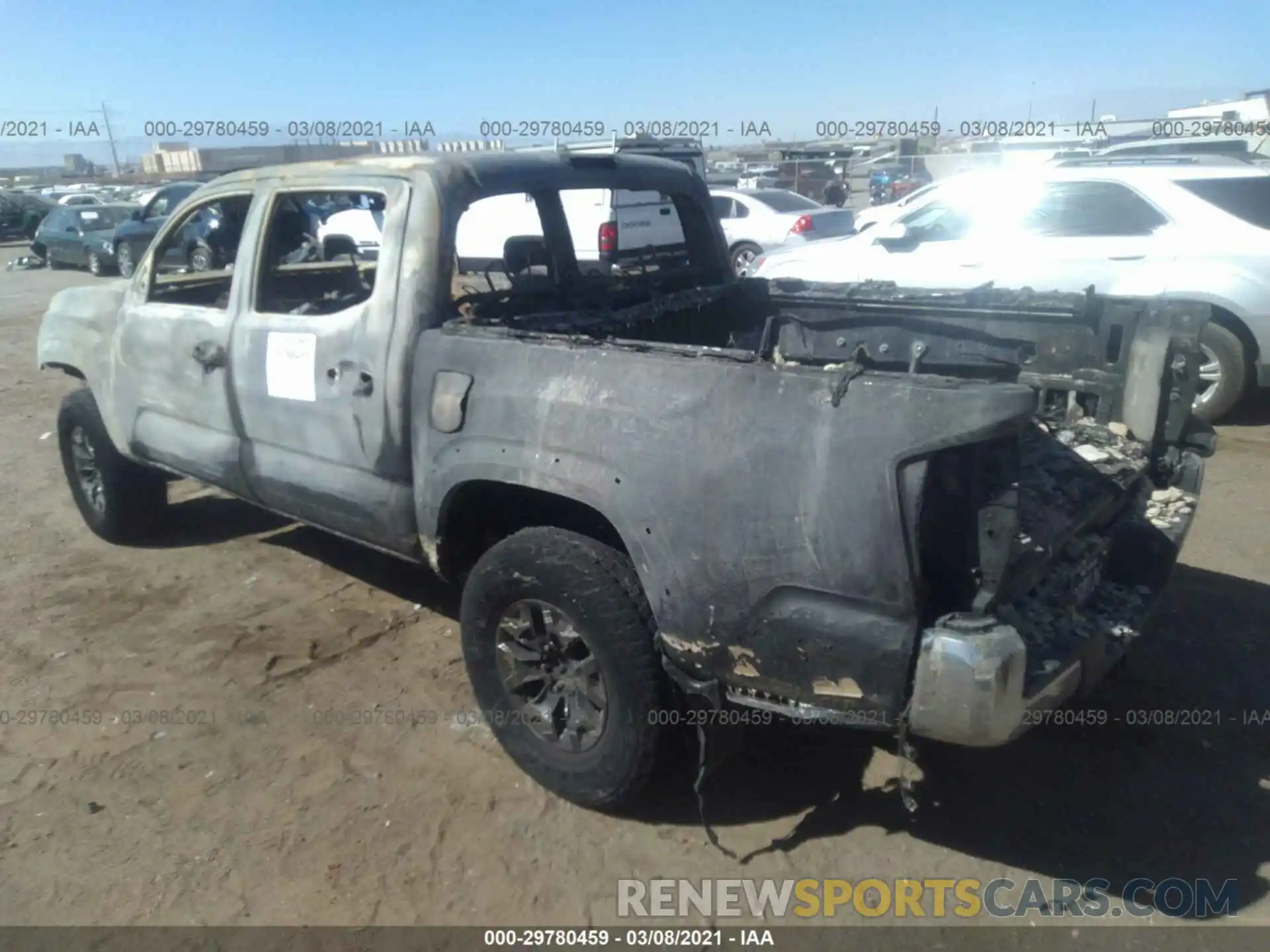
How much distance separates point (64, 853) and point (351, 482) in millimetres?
1439

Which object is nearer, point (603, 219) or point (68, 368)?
point (68, 368)

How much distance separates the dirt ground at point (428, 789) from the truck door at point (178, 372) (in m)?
0.75

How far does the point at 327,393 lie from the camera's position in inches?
140

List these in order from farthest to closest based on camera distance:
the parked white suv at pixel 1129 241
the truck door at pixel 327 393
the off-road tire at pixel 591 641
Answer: the parked white suv at pixel 1129 241 → the truck door at pixel 327 393 → the off-road tire at pixel 591 641

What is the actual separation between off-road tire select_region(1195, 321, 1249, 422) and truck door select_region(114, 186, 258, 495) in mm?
6115

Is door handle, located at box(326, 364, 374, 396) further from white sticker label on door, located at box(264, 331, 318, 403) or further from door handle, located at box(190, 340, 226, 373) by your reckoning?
door handle, located at box(190, 340, 226, 373)

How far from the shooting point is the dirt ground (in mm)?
2779

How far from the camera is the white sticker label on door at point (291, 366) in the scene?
11.8 feet

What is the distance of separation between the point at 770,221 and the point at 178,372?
11.9m

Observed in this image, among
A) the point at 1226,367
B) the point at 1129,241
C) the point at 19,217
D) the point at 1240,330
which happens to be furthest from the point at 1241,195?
the point at 19,217

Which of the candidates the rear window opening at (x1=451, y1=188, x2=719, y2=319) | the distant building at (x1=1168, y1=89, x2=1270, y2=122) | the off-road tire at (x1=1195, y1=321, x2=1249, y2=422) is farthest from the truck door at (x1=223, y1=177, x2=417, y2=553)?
the distant building at (x1=1168, y1=89, x2=1270, y2=122)

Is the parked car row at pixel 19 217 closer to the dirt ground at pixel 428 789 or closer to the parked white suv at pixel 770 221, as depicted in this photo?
the parked white suv at pixel 770 221

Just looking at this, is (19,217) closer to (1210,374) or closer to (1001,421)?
(1210,374)

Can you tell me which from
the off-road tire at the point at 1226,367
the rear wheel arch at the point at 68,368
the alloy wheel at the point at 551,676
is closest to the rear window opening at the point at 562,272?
the alloy wheel at the point at 551,676
